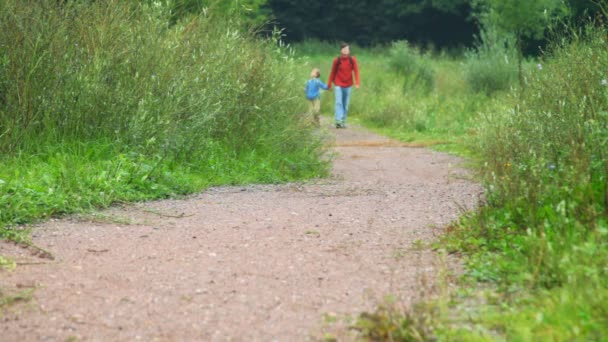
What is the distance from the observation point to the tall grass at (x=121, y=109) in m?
8.23

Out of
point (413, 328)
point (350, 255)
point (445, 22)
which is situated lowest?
point (445, 22)

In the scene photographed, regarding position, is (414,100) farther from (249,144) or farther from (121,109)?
(121,109)

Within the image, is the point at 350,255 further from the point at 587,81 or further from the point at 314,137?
the point at 314,137

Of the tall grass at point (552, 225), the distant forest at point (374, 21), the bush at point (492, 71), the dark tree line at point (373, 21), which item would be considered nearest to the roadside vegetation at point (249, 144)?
the tall grass at point (552, 225)

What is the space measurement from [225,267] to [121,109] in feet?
14.8

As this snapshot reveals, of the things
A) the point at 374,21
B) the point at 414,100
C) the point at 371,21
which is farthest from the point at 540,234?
the point at 371,21

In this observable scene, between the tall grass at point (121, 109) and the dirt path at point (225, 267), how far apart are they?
644 millimetres

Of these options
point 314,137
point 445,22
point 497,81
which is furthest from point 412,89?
point 445,22

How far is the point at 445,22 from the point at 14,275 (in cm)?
4953

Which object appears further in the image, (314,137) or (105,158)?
(314,137)

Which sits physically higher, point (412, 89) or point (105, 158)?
point (105, 158)

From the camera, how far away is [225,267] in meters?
5.31

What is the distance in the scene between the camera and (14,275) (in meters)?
5.08

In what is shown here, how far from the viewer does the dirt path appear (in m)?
4.17
